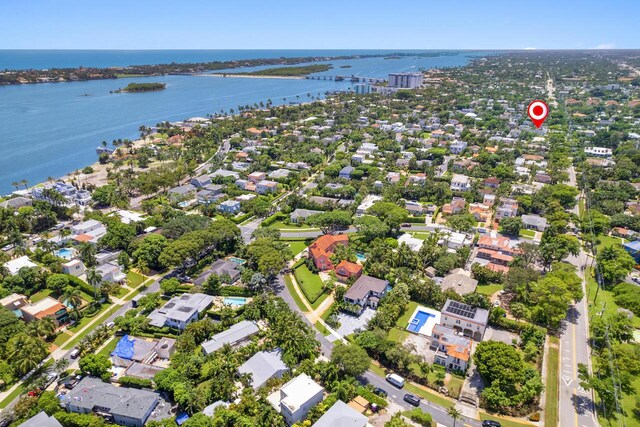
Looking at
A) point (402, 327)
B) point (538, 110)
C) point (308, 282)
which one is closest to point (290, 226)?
point (308, 282)

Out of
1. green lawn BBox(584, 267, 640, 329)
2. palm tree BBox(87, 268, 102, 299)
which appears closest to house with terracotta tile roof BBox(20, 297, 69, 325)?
palm tree BBox(87, 268, 102, 299)

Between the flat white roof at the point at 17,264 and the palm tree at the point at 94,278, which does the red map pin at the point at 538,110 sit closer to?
the palm tree at the point at 94,278

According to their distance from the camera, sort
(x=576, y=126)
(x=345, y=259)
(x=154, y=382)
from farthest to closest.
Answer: (x=576, y=126) < (x=345, y=259) < (x=154, y=382)

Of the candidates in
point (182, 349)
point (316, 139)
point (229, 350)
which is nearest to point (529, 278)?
point (229, 350)

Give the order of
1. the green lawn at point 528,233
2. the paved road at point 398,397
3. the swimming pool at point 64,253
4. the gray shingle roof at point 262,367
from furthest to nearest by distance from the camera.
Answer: the green lawn at point 528,233 → the swimming pool at point 64,253 → the gray shingle roof at point 262,367 → the paved road at point 398,397

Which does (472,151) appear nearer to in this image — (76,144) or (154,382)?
(154,382)

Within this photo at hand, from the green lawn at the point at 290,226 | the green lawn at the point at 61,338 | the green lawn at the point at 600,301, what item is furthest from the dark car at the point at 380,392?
the green lawn at the point at 290,226
